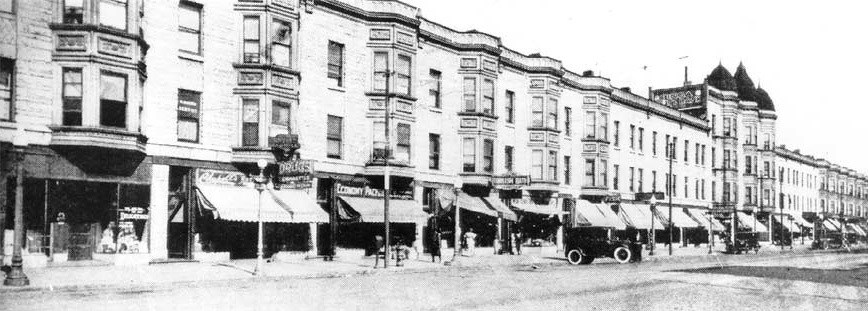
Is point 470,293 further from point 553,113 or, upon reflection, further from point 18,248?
point 553,113

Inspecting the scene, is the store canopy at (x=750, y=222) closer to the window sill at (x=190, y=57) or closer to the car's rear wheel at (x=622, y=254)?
the car's rear wheel at (x=622, y=254)

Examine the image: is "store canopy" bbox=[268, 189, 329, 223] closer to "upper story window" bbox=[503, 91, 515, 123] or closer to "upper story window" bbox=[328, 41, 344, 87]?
"upper story window" bbox=[328, 41, 344, 87]

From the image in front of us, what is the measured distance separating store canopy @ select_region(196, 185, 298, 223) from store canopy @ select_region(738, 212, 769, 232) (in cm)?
4989

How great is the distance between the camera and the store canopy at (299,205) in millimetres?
29203

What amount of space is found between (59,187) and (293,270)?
744cm

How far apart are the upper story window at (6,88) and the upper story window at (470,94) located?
70.8 ft

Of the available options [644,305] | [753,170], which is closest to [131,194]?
[644,305]

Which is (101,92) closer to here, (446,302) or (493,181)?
(446,302)

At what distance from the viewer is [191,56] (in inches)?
1078

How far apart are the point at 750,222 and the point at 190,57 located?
2182 inches

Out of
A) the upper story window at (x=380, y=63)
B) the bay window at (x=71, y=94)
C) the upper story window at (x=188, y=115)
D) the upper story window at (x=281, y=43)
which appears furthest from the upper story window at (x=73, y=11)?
the upper story window at (x=380, y=63)

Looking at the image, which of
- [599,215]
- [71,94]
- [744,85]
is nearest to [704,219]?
[599,215]

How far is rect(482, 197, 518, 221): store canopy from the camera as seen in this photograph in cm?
3972

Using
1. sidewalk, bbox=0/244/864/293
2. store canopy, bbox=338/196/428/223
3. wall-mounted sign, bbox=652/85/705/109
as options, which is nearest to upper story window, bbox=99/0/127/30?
sidewalk, bbox=0/244/864/293
